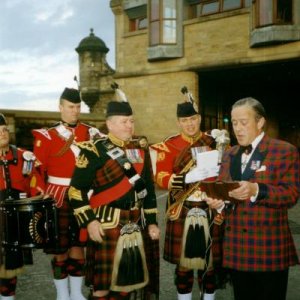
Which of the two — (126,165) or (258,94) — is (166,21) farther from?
(126,165)

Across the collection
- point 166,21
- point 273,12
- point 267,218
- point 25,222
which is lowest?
point 25,222

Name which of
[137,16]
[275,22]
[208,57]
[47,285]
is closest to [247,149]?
[47,285]

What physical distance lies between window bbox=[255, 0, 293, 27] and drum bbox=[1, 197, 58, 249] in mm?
12035

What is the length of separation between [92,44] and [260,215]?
20054 mm

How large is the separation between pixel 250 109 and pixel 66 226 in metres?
2.55

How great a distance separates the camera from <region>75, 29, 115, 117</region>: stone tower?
2120cm

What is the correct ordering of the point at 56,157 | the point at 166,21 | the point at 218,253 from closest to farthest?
1. the point at 218,253
2. the point at 56,157
3. the point at 166,21

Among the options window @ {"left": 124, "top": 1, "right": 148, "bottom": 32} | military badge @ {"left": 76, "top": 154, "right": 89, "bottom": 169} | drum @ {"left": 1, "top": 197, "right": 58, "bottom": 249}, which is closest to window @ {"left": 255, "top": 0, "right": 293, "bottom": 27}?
window @ {"left": 124, "top": 1, "right": 148, "bottom": 32}

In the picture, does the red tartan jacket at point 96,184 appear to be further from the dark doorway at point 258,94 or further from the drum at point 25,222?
the dark doorway at point 258,94

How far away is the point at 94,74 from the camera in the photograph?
2139cm

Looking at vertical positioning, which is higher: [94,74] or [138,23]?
[138,23]

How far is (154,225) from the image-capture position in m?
3.54

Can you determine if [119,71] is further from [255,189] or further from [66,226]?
[255,189]

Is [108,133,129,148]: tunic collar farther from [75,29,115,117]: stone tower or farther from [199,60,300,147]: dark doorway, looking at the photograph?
[75,29,115,117]: stone tower
